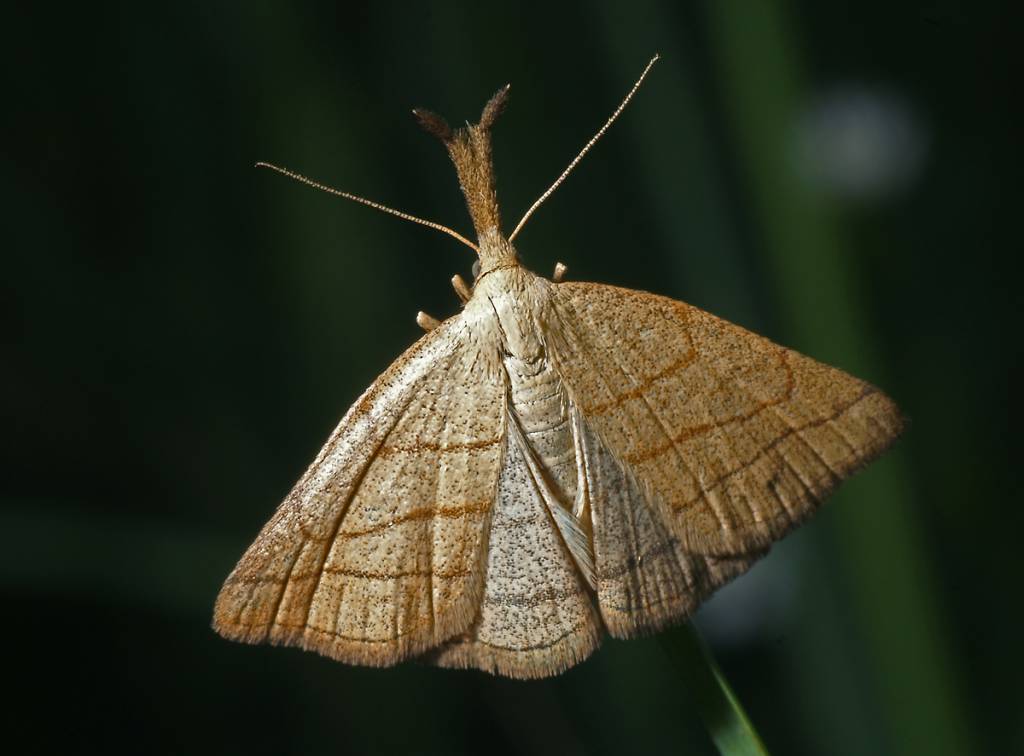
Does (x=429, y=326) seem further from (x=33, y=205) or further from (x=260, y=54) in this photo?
(x=33, y=205)

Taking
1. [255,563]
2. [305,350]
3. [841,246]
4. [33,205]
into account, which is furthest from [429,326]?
[33,205]

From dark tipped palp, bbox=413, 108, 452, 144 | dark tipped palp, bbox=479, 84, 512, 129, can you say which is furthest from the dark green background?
dark tipped palp, bbox=413, 108, 452, 144

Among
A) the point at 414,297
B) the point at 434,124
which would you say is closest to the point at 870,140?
the point at 414,297

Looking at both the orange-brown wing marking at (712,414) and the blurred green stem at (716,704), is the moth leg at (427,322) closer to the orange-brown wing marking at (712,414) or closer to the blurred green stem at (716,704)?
the orange-brown wing marking at (712,414)

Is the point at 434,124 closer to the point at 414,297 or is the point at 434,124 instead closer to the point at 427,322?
A: the point at 427,322

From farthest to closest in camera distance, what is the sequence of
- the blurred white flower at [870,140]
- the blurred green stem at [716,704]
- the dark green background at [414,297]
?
the blurred white flower at [870,140], the dark green background at [414,297], the blurred green stem at [716,704]

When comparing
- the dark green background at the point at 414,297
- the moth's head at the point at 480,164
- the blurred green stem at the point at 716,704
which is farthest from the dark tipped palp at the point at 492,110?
the blurred green stem at the point at 716,704

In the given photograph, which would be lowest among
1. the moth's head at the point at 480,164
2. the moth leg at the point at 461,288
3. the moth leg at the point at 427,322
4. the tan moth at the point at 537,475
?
the tan moth at the point at 537,475
